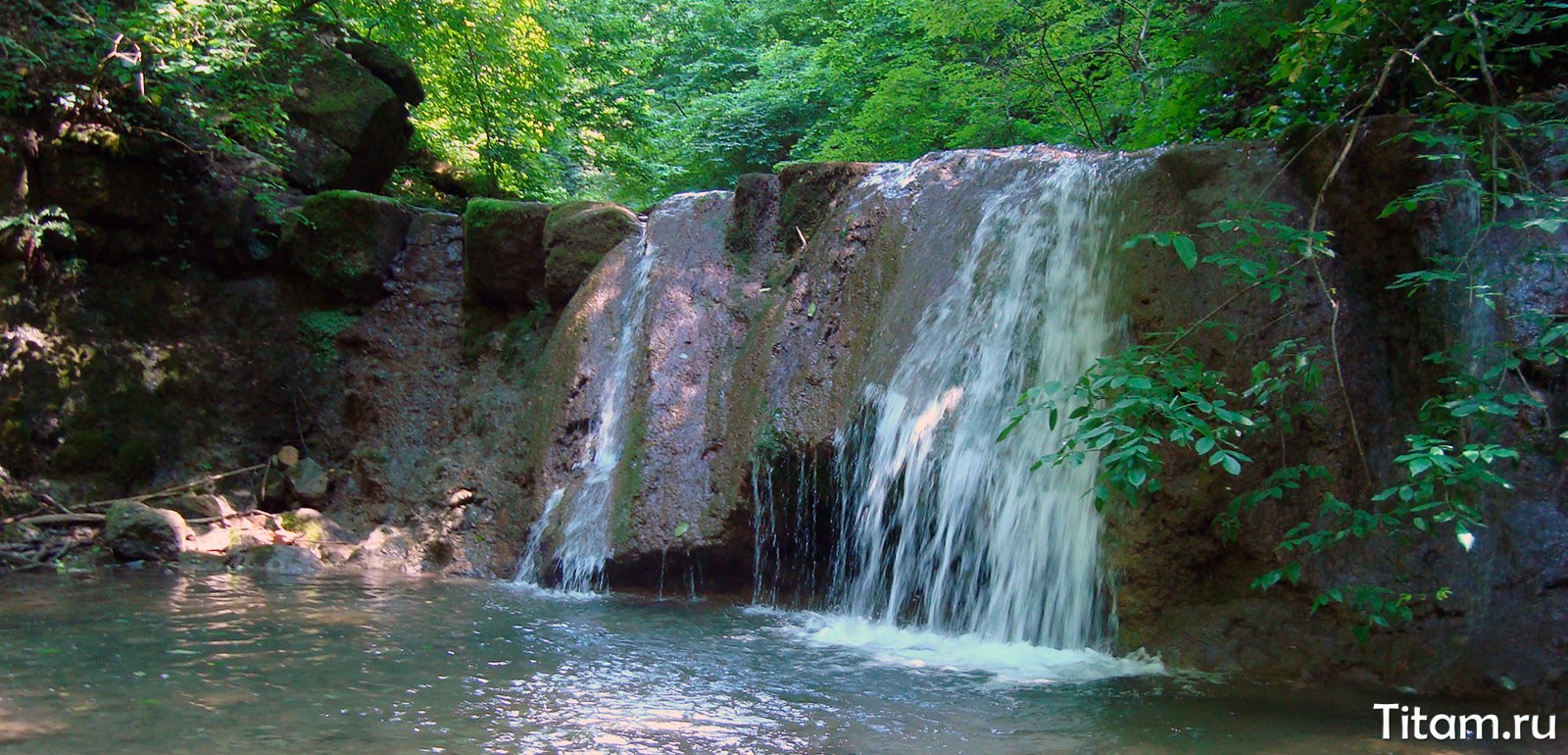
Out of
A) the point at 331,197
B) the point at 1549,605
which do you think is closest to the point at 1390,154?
the point at 1549,605

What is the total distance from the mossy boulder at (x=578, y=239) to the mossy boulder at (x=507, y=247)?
20cm

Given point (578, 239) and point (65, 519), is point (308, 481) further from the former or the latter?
point (578, 239)

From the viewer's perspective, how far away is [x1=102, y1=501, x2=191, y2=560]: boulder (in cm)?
759

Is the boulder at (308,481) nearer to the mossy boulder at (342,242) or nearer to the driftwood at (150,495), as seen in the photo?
the driftwood at (150,495)

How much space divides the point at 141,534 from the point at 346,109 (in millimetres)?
4806

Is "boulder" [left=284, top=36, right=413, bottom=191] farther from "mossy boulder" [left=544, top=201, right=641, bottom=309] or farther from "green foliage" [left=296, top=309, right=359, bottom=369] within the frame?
"mossy boulder" [left=544, top=201, right=641, bottom=309]

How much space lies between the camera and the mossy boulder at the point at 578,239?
29.8 feet

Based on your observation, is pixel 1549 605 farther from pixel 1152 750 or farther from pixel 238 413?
pixel 238 413

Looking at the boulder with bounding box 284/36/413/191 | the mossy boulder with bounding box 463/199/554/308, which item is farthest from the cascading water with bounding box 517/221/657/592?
the boulder with bounding box 284/36/413/191

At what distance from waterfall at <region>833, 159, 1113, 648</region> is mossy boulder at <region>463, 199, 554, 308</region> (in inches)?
164

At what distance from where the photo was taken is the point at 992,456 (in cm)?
569

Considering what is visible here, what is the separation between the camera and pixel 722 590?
681 cm

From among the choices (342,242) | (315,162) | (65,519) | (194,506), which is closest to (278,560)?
(194,506)

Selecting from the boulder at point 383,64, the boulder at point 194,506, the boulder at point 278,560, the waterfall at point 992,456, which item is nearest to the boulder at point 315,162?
the boulder at point 383,64
